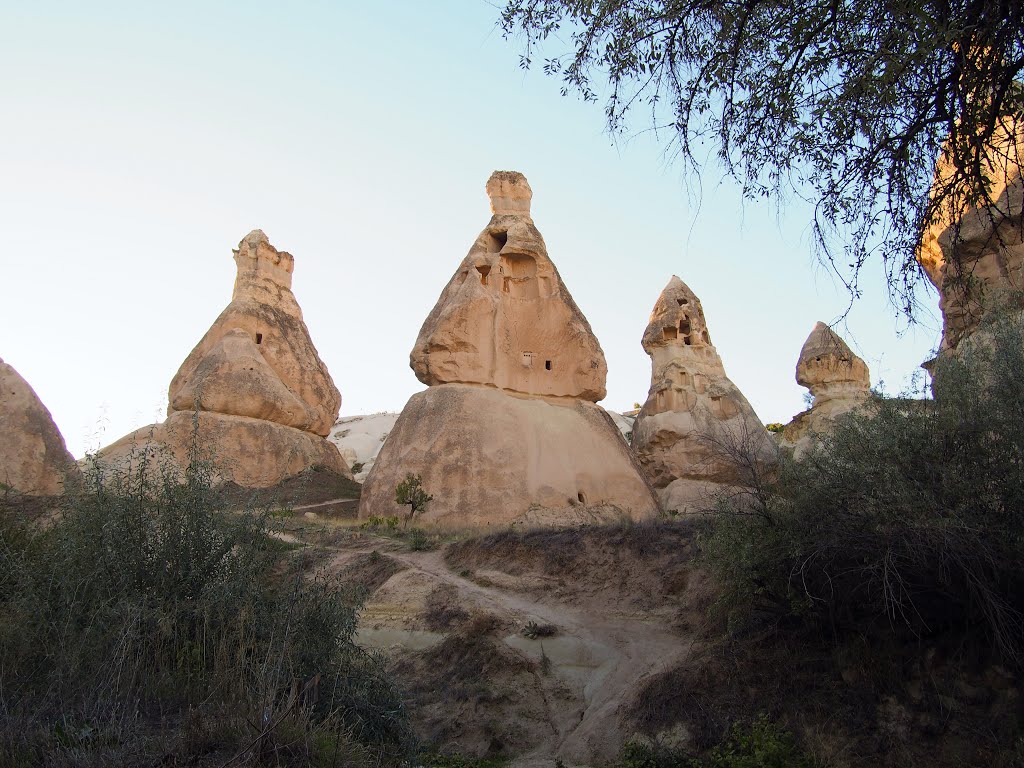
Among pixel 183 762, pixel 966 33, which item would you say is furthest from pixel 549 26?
pixel 183 762

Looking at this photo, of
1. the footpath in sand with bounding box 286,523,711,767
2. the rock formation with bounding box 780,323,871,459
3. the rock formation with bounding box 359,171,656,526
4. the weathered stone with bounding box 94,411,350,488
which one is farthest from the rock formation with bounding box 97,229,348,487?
the rock formation with bounding box 780,323,871,459

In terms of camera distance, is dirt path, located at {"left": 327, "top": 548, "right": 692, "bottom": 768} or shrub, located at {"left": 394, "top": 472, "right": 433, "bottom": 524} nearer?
dirt path, located at {"left": 327, "top": 548, "right": 692, "bottom": 768}

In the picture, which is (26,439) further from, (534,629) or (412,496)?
(534,629)

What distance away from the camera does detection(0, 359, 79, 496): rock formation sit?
14.8 m

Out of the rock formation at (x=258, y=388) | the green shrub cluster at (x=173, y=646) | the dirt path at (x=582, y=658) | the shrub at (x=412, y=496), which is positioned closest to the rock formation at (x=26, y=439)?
the rock formation at (x=258, y=388)

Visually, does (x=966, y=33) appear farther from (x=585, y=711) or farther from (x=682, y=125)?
(x=585, y=711)

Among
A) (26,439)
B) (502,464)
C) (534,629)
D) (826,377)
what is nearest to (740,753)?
(534,629)

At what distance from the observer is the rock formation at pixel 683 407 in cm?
1806

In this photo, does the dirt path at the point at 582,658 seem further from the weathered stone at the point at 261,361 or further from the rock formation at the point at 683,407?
the weathered stone at the point at 261,361

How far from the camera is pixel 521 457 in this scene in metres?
15.1

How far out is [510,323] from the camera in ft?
56.4

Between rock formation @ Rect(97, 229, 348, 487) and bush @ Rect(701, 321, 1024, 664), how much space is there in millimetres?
11430

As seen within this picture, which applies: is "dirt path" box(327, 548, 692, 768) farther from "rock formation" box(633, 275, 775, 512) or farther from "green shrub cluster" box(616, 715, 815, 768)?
"rock formation" box(633, 275, 775, 512)

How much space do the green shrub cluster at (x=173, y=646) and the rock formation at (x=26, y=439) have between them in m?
9.29
